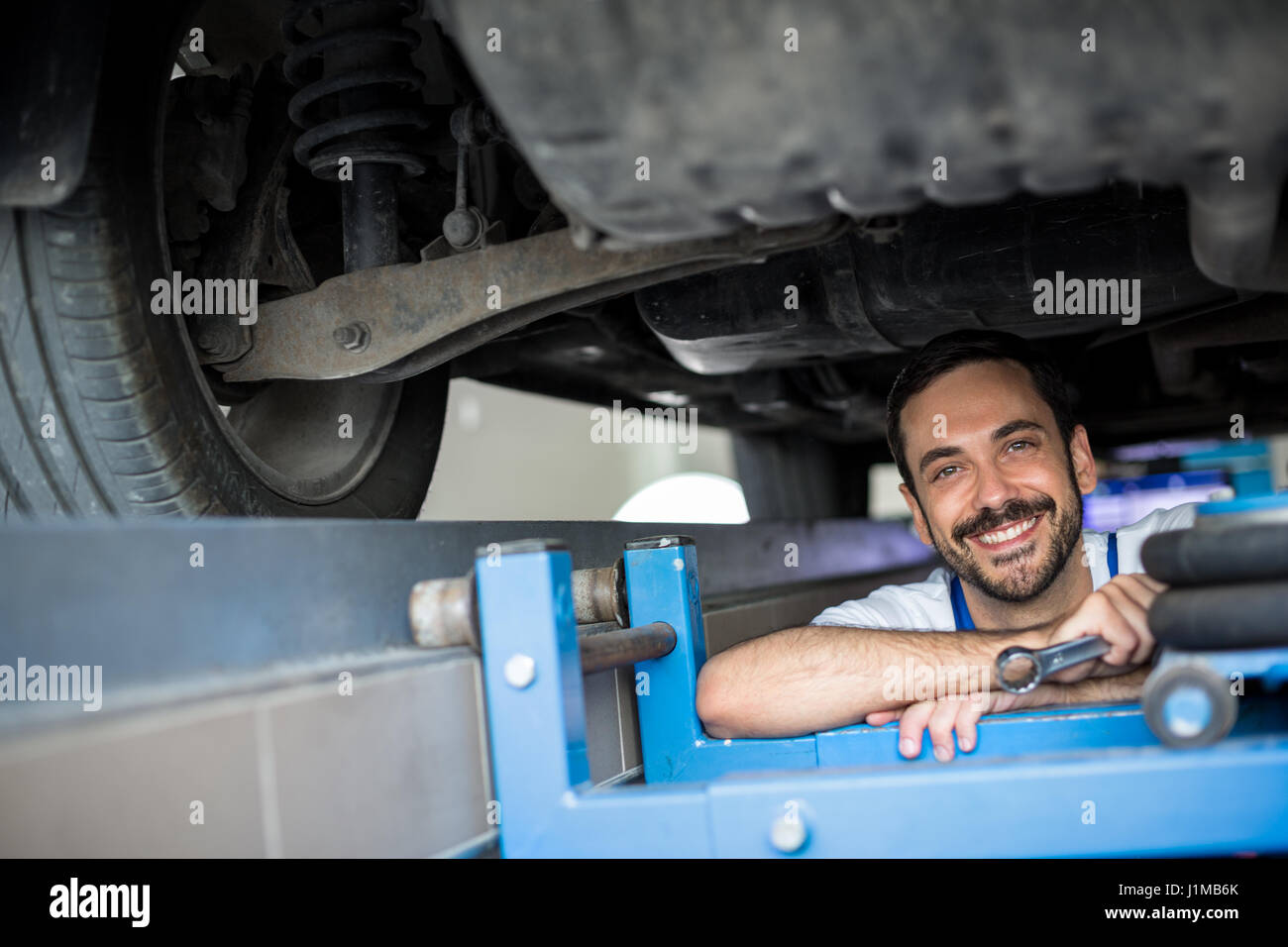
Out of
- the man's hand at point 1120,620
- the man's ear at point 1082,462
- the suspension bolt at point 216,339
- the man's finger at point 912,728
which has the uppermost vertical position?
the suspension bolt at point 216,339

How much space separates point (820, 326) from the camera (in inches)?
56.6

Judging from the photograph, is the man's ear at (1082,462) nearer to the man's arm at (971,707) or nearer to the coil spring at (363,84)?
the man's arm at (971,707)

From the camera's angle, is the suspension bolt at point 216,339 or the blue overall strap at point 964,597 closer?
the suspension bolt at point 216,339

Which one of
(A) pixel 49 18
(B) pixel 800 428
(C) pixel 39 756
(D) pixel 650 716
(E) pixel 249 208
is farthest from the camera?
(B) pixel 800 428

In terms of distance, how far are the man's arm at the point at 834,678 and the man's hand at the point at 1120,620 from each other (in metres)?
0.09

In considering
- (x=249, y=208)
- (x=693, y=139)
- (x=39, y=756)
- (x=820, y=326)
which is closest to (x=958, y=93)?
(x=693, y=139)

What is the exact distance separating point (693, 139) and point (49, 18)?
64cm

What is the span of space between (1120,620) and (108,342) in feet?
3.27

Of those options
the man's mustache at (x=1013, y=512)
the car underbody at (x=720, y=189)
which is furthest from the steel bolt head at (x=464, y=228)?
the man's mustache at (x=1013, y=512)

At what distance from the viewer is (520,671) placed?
2.67ft

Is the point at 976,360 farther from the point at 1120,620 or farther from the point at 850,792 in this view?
the point at 850,792

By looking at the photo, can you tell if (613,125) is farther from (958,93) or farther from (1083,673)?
(1083,673)

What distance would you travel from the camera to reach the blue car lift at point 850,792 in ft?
2.28
